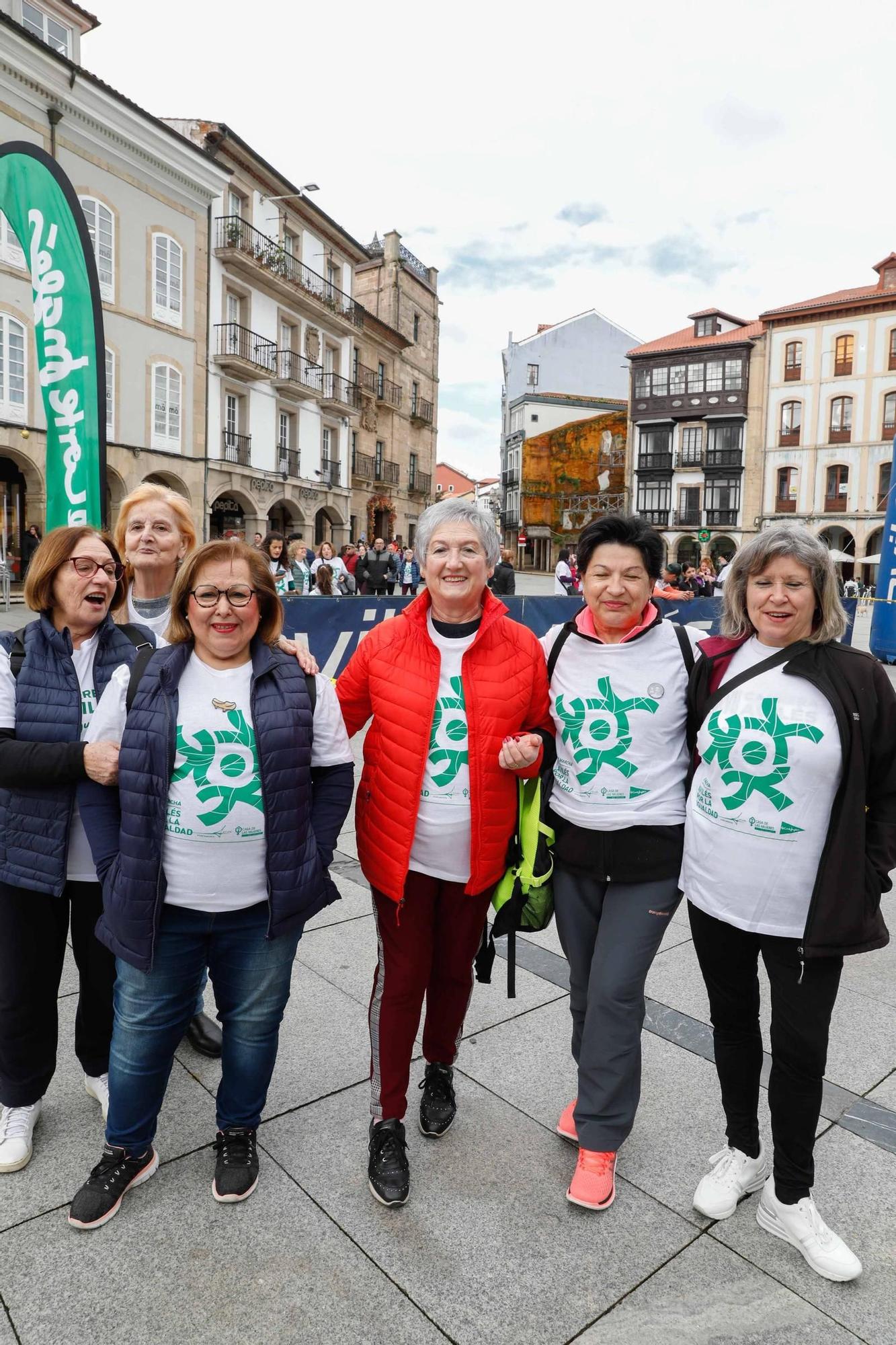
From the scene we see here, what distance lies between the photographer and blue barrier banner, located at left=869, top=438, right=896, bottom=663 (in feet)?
43.0

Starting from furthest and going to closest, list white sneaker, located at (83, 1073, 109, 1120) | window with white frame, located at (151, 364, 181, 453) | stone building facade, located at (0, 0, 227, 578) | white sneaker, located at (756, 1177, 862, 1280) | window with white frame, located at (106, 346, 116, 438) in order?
window with white frame, located at (151, 364, 181, 453) → window with white frame, located at (106, 346, 116, 438) → stone building facade, located at (0, 0, 227, 578) → white sneaker, located at (83, 1073, 109, 1120) → white sneaker, located at (756, 1177, 862, 1280)

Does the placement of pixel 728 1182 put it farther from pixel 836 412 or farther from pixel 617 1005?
pixel 836 412

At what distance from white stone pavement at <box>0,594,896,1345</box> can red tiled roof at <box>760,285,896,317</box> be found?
44628 millimetres

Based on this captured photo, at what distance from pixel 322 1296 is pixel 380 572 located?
14490 millimetres

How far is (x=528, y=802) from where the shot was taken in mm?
2455

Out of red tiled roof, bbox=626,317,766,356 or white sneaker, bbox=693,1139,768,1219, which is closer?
white sneaker, bbox=693,1139,768,1219

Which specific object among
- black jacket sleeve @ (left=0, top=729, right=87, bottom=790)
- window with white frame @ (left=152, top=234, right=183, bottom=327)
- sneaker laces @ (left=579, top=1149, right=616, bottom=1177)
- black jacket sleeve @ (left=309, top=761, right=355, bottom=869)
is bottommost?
sneaker laces @ (left=579, top=1149, right=616, bottom=1177)

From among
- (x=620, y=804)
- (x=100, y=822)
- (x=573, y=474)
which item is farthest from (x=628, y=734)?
(x=573, y=474)

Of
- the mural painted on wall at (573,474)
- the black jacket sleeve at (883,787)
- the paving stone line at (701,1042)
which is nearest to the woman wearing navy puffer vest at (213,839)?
the black jacket sleeve at (883,787)

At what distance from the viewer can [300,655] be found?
2252 millimetres

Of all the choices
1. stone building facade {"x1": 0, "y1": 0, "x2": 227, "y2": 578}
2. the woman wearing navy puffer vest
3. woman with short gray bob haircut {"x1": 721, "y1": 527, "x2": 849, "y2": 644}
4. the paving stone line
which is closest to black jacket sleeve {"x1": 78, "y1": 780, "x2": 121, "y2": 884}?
the woman wearing navy puffer vest

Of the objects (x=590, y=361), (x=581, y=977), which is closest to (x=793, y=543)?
(x=581, y=977)

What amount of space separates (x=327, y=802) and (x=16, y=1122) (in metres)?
1.31

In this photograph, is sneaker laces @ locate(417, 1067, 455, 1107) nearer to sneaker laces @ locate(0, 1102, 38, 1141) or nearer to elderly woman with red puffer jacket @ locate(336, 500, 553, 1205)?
elderly woman with red puffer jacket @ locate(336, 500, 553, 1205)
